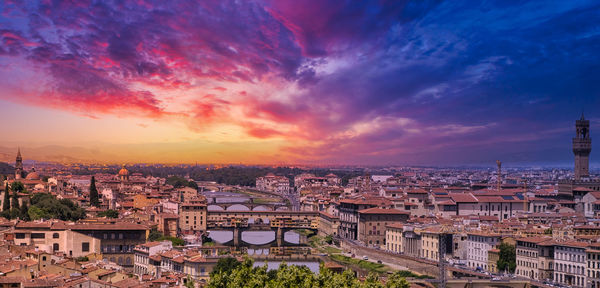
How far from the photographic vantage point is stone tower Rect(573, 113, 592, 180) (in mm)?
39312

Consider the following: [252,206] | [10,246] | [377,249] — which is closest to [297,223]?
[252,206]

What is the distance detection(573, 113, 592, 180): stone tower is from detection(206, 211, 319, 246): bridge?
16.5 meters

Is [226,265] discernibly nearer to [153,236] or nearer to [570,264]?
[153,236]

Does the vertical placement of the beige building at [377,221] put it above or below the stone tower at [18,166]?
below

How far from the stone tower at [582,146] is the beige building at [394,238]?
1691 cm

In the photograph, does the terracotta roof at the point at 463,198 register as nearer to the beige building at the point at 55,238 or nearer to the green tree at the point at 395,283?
the beige building at the point at 55,238

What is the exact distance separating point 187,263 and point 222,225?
1863 cm

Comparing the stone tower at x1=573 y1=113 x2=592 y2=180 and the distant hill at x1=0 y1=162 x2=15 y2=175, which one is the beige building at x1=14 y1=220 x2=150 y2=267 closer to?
the stone tower at x1=573 y1=113 x2=592 y2=180

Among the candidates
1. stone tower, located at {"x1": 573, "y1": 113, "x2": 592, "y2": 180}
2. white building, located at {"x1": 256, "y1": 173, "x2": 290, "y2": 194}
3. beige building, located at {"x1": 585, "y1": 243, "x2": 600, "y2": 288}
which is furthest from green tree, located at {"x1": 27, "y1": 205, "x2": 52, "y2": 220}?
white building, located at {"x1": 256, "y1": 173, "x2": 290, "y2": 194}

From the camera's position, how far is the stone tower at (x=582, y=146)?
39.3m

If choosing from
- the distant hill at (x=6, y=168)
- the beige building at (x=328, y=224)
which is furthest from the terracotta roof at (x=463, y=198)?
the distant hill at (x=6, y=168)

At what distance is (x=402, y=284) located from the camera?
42.1ft

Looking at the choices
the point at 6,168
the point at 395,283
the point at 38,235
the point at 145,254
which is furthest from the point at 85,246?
the point at 6,168

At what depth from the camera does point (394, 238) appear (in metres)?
27.5
